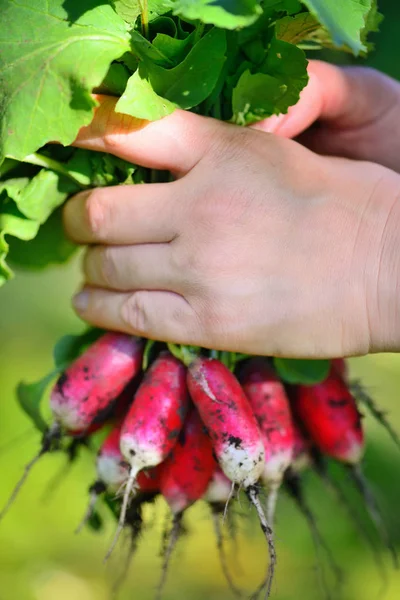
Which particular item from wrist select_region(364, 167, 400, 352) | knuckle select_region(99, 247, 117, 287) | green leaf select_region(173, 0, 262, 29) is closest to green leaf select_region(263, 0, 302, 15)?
green leaf select_region(173, 0, 262, 29)

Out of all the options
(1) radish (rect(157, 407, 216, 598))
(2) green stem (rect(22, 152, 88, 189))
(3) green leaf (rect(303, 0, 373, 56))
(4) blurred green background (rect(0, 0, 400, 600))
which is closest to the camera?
(3) green leaf (rect(303, 0, 373, 56))

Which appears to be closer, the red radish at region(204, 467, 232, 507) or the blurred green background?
A: the red radish at region(204, 467, 232, 507)

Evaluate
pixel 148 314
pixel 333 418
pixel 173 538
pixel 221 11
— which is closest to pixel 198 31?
pixel 221 11

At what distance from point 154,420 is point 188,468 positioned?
102mm

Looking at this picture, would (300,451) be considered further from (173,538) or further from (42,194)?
(42,194)

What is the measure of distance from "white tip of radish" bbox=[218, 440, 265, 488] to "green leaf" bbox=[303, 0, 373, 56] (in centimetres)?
49

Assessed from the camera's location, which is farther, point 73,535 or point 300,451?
point 73,535

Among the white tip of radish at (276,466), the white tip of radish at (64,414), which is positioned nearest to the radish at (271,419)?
the white tip of radish at (276,466)

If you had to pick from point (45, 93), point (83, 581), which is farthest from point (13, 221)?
point (83, 581)

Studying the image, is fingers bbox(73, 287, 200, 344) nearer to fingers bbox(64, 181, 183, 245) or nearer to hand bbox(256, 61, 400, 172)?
fingers bbox(64, 181, 183, 245)

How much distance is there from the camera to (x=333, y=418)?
96 centimetres

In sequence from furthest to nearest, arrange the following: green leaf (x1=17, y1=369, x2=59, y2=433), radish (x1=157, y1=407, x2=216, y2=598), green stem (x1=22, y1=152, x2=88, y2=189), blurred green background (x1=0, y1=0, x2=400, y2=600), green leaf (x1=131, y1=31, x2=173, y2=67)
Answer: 1. blurred green background (x1=0, y1=0, x2=400, y2=600)
2. green leaf (x1=17, y1=369, x2=59, y2=433)
3. radish (x1=157, y1=407, x2=216, y2=598)
4. green stem (x1=22, y1=152, x2=88, y2=189)
5. green leaf (x1=131, y1=31, x2=173, y2=67)

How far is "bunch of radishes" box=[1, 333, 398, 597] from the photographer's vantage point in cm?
85

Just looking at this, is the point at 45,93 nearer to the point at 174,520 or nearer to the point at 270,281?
the point at 270,281
